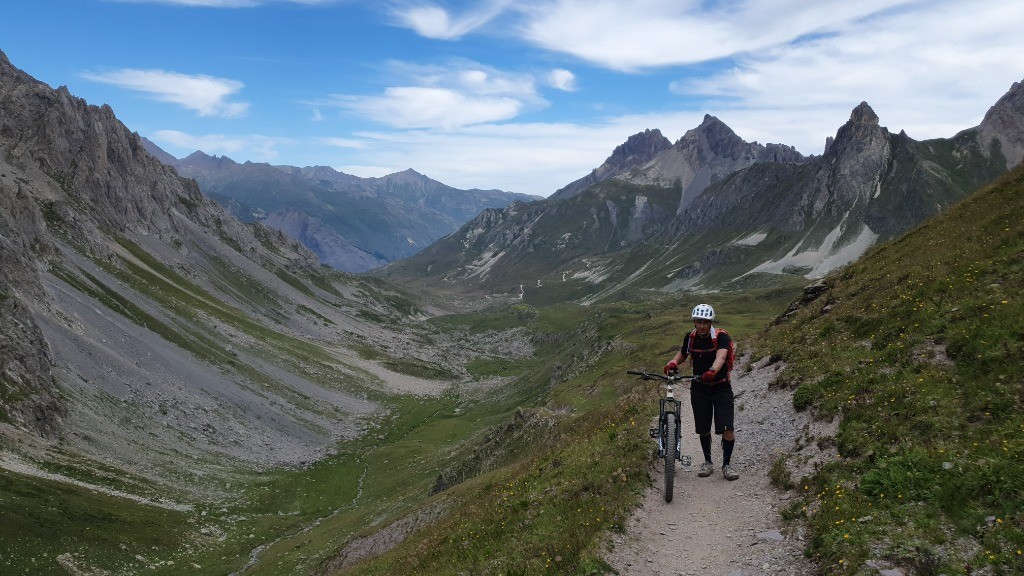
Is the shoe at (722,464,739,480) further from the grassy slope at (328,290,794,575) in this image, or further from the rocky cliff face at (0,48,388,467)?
the rocky cliff face at (0,48,388,467)

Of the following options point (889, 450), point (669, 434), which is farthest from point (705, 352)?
point (889, 450)

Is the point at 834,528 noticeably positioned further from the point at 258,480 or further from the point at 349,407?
the point at 349,407

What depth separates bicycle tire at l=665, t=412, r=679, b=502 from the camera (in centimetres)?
1527

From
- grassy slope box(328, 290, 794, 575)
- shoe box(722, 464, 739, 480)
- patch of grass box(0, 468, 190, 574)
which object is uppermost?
shoe box(722, 464, 739, 480)

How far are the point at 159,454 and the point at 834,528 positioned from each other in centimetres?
7554

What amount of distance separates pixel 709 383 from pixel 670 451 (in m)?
2.25

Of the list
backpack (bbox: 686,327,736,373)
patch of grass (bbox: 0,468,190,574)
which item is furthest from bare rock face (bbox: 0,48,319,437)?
backpack (bbox: 686,327,736,373)

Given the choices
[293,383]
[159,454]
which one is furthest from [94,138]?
[159,454]

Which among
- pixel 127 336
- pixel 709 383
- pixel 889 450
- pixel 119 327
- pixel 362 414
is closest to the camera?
pixel 889 450

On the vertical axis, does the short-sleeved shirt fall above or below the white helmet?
below

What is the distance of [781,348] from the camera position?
2742 cm

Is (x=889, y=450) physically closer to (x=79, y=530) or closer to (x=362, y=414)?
(x=79, y=530)

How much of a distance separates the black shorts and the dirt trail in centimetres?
166

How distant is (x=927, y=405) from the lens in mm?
15047
